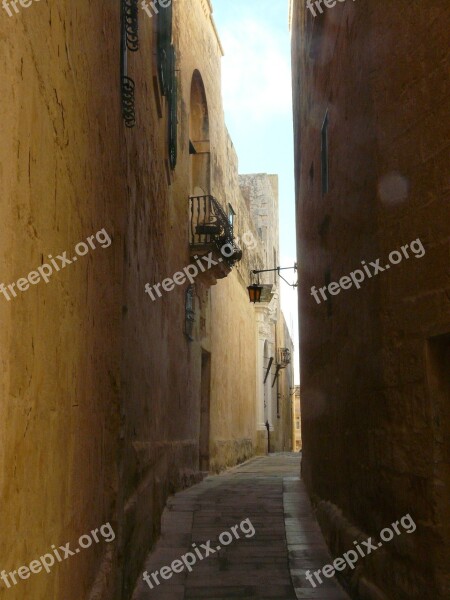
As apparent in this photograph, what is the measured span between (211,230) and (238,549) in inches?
270

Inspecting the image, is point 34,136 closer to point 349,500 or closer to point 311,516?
point 349,500

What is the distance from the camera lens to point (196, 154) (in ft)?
48.5

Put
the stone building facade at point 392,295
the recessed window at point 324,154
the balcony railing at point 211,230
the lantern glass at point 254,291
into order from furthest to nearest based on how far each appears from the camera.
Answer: the lantern glass at point 254,291, the balcony railing at point 211,230, the recessed window at point 324,154, the stone building facade at point 392,295

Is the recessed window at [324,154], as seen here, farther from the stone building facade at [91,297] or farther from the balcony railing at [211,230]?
the balcony railing at [211,230]

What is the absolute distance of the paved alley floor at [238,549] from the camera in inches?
222

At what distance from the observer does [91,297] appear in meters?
4.07

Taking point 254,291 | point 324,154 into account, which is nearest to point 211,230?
point 254,291

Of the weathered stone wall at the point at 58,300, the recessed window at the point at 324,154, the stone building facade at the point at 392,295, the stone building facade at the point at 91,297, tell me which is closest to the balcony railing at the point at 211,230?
the stone building facade at the point at 91,297

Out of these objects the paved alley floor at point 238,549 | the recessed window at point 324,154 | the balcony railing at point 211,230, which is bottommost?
the paved alley floor at point 238,549

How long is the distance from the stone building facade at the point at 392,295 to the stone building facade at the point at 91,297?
1.77m

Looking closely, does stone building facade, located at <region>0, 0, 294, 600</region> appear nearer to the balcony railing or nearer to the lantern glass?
the balcony railing

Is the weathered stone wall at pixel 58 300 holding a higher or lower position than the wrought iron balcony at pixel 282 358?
lower

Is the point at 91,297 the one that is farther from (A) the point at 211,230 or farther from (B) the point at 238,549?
(A) the point at 211,230

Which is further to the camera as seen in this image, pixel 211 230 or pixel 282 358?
pixel 282 358
